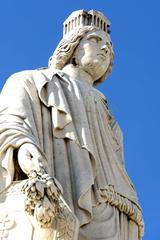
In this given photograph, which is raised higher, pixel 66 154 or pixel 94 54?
pixel 94 54

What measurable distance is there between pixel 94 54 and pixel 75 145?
A: 2138 mm

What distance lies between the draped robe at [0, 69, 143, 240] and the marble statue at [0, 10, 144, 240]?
0.01 meters

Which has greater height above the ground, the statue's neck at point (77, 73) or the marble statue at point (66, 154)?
the statue's neck at point (77, 73)

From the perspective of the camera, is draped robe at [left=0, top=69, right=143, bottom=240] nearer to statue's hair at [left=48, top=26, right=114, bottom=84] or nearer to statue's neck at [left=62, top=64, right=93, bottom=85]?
statue's neck at [left=62, top=64, right=93, bottom=85]

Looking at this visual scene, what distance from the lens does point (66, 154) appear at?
11289mm

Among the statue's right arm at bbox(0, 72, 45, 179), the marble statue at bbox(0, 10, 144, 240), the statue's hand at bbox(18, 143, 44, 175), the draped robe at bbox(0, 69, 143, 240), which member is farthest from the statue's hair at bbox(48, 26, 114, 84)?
the statue's hand at bbox(18, 143, 44, 175)

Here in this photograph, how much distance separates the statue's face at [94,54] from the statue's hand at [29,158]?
103 inches

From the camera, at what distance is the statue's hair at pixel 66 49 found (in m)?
13.1

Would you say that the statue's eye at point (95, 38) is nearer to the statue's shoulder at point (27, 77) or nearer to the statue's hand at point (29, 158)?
the statue's shoulder at point (27, 77)

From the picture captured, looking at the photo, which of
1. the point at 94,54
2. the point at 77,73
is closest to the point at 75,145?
the point at 77,73

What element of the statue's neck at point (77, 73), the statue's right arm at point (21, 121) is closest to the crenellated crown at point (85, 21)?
the statue's neck at point (77, 73)

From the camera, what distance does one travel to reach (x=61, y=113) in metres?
11.6

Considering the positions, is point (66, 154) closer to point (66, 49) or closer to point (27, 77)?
point (27, 77)

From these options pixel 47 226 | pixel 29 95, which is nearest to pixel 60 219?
pixel 47 226
